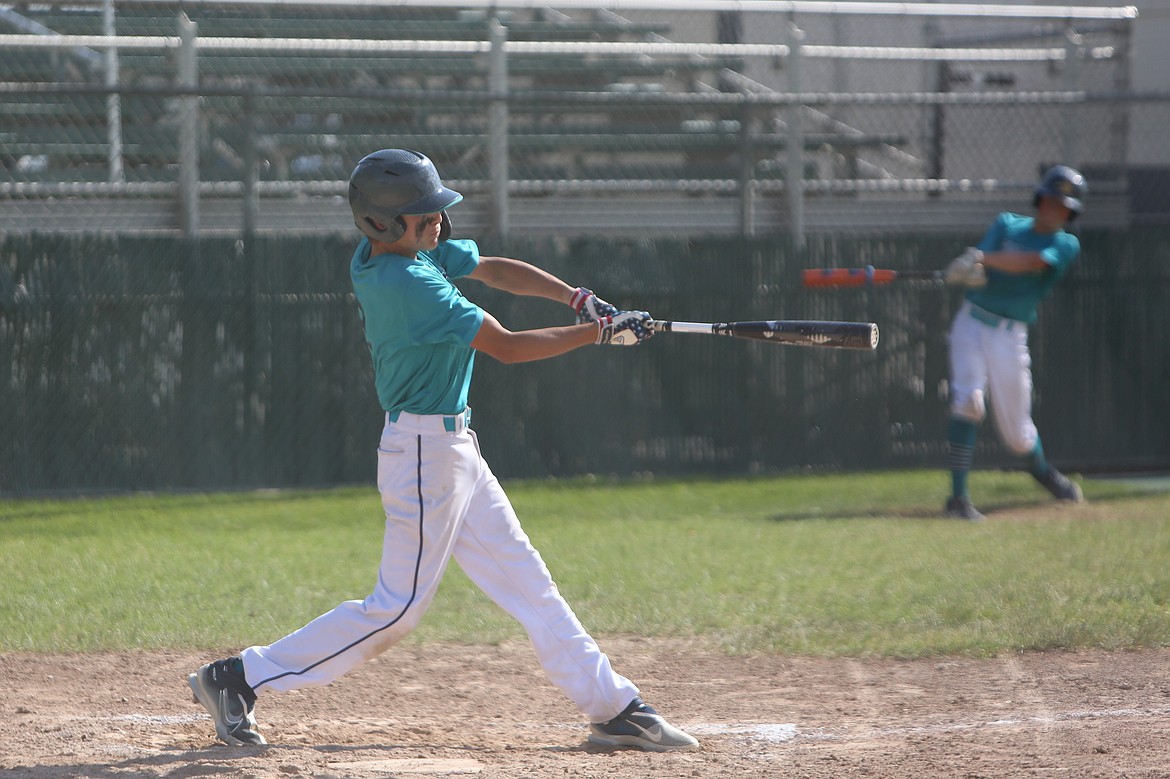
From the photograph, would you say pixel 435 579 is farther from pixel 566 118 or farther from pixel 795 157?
pixel 566 118

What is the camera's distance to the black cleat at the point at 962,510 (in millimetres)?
9070

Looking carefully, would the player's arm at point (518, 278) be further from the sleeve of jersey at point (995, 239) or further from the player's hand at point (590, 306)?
the sleeve of jersey at point (995, 239)

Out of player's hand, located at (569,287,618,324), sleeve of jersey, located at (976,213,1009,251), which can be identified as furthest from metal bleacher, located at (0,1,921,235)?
player's hand, located at (569,287,618,324)

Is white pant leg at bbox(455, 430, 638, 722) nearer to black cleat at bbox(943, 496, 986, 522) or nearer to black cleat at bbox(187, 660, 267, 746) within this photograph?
black cleat at bbox(187, 660, 267, 746)

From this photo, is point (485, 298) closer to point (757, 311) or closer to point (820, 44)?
point (757, 311)

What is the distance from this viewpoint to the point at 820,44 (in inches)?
543

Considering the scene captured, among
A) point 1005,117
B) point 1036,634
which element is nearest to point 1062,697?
point 1036,634

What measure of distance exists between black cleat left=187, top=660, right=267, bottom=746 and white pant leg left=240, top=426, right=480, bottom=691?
54 millimetres

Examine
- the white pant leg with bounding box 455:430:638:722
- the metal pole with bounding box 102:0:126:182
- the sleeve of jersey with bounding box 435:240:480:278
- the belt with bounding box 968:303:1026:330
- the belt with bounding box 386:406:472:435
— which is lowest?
the white pant leg with bounding box 455:430:638:722

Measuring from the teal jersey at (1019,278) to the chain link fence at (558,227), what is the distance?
6.95 ft

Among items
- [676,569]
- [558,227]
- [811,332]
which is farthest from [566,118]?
[811,332]

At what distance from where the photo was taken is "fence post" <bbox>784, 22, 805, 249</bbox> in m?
11.3

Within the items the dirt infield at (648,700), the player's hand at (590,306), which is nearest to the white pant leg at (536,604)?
the dirt infield at (648,700)

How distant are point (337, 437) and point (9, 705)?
5470mm
